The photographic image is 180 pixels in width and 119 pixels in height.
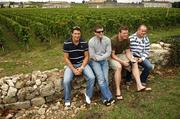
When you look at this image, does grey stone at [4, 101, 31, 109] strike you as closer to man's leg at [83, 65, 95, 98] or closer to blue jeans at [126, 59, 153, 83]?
man's leg at [83, 65, 95, 98]

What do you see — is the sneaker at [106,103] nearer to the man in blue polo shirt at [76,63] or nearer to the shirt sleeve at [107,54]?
the man in blue polo shirt at [76,63]

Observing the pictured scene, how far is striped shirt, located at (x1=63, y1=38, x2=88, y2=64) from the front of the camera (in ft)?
21.0

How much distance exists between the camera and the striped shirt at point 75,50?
6.39m

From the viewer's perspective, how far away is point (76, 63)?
6.55m

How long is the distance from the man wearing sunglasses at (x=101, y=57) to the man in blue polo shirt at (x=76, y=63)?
15cm

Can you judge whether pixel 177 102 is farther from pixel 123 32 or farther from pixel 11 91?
pixel 11 91

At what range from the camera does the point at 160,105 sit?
6070 mm

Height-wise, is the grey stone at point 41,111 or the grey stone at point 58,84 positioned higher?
the grey stone at point 58,84

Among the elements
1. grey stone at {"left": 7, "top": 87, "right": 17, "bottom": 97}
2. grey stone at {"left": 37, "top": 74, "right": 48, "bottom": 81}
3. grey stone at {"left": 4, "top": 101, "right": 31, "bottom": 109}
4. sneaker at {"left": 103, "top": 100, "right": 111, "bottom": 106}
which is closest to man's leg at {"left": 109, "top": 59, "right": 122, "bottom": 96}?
sneaker at {"left": 103, "top": 100, "right": 111, "bottom": 106}

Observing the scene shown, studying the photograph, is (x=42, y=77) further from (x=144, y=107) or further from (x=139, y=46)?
(x=139, y=46)

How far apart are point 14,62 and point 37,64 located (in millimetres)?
1186

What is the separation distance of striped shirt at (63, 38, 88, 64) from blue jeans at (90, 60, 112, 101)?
35cm

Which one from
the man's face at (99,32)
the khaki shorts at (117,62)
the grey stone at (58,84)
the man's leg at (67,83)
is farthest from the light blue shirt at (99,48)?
the grey stone at (58,84)

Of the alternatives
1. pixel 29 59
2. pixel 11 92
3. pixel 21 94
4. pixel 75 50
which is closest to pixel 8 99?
pixel 11 92
